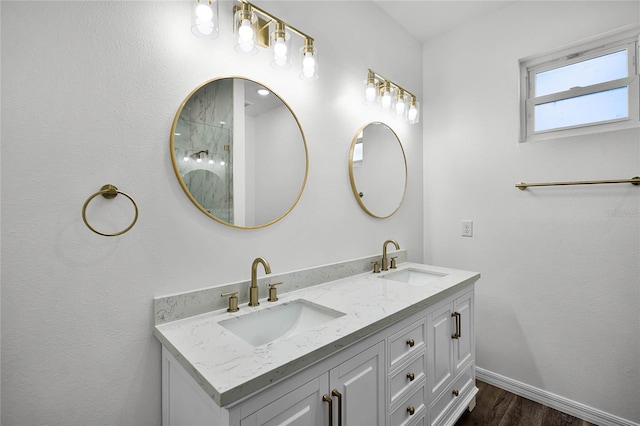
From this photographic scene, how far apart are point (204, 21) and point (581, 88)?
217 centimetres

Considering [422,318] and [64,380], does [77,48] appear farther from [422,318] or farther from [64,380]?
[422,318]

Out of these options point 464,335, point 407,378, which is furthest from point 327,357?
point 464,335

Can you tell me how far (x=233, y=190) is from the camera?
1.31 meters

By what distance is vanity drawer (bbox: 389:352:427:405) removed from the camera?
1217mm

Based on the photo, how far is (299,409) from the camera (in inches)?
34.8

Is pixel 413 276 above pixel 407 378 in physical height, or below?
above

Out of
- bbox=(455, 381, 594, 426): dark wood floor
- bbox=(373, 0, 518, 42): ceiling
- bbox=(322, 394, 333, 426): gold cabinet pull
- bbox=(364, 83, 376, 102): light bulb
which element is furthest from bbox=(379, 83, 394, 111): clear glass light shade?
bbox=(455, 381, 594, 426): dark wood floor

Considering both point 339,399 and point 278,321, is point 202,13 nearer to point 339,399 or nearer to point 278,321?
point 278,321

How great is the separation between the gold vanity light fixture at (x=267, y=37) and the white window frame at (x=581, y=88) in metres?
1.56

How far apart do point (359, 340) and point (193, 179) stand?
875mm

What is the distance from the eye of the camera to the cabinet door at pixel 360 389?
3.23ft

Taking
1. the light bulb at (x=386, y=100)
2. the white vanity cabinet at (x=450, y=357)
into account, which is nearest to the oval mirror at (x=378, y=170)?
the light bulb at (x=386, y=100)

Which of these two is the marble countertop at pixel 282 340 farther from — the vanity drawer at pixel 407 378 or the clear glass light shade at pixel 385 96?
the clear glass light shade at pixel 385 96

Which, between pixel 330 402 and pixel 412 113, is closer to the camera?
pixel 330 402
